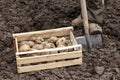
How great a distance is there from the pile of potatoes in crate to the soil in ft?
0.66

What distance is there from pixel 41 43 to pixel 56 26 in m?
0.48

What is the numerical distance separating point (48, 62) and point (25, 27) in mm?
777

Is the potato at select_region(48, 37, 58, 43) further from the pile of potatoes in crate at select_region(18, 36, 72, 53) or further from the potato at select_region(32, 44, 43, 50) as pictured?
the potato at select_region(32, 44, 43, 50)

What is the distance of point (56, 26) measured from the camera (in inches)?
146

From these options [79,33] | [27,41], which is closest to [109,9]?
[79,33]

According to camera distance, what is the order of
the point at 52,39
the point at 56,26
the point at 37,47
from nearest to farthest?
the point at 37,47, the point at 52,39, the point at 56,26

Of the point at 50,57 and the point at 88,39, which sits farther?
the point at 88,39

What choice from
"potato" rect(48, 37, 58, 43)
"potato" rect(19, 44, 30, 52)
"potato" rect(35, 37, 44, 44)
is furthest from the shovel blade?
"potato" rect(19, 44, 30, 52)

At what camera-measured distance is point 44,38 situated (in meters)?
3.40

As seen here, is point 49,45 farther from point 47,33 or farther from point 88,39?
point 88,39

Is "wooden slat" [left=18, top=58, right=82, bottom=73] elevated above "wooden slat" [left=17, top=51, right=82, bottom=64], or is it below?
below

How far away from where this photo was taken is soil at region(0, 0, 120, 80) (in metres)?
3.10

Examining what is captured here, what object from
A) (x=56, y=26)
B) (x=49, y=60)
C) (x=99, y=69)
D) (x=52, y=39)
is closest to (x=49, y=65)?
(x=49, y=60)

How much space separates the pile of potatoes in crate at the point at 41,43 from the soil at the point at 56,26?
202 millimetres
